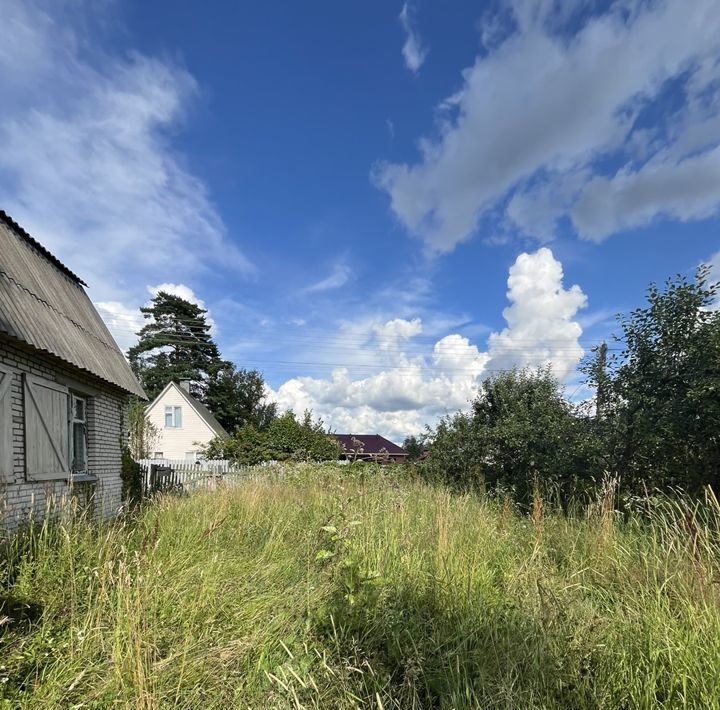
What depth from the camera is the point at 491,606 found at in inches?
115

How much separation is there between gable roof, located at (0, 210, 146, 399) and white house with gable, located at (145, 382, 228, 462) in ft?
73.7

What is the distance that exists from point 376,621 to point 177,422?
31896 mm

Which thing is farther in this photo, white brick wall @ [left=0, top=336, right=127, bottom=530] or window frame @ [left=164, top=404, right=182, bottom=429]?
window frame @ [left=164, top=404, right=182, bottom=429]

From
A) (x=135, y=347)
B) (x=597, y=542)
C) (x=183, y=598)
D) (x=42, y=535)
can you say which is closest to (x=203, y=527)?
(x=42, y=535)

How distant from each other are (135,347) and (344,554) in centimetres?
4653

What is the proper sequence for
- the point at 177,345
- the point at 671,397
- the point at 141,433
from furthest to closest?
the point at 177,345
the point at 141,433
the point at 671,397

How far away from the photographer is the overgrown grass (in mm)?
2127

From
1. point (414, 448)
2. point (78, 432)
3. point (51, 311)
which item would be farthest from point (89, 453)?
point (414, 448)

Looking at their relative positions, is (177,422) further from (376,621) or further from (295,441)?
(376,621)

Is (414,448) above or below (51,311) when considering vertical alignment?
below

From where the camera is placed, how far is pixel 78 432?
27.7ft

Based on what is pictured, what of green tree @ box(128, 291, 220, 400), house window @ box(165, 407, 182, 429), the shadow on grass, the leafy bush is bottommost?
the shadow on grass

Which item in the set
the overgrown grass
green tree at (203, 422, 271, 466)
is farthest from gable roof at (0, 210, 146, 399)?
green tree at (203, 422, 271, 466)

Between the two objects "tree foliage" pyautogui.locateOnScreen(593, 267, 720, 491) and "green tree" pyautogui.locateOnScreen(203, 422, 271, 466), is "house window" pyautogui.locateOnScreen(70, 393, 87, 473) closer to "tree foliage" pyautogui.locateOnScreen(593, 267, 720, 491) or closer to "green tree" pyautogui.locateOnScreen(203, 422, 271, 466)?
"tree foliage" pyautogui.locateOnScreen(593, 267, 720, 491)
